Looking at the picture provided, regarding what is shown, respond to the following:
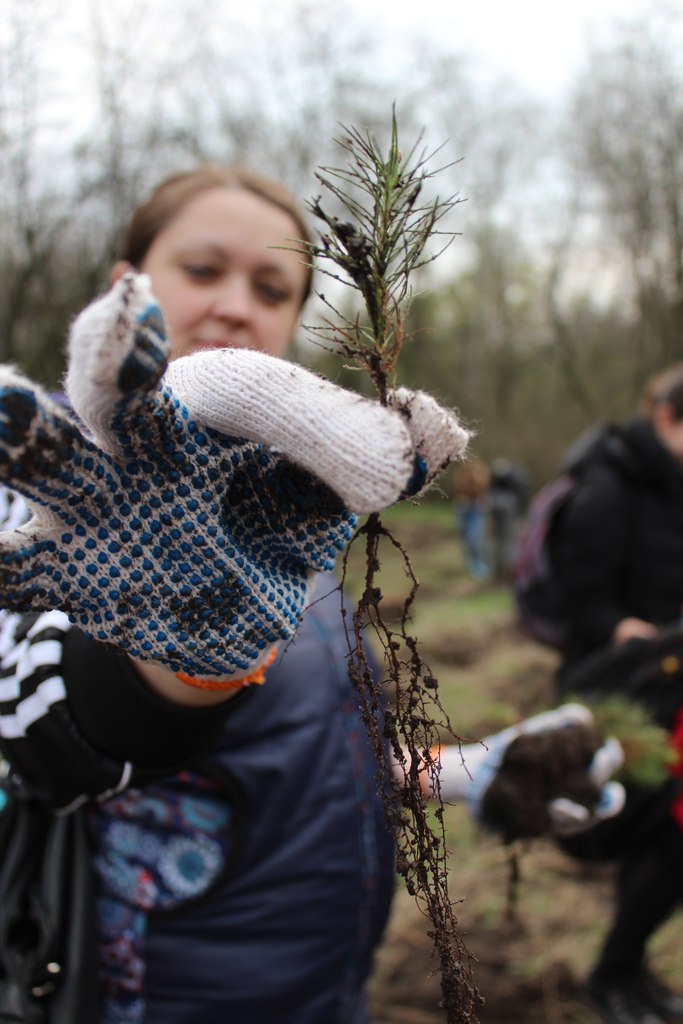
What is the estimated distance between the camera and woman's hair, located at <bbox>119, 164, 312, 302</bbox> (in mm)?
1558

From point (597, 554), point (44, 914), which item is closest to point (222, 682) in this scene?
point (44, 914)

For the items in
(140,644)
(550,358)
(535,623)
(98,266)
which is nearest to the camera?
(140,644)

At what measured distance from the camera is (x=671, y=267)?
1025 centimetres

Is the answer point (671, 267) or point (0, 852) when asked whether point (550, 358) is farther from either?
point (0, 852)

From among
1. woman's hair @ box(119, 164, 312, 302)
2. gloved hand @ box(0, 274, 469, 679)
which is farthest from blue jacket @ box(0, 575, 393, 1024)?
woman's hair @ box(119, 164, 312, 302)

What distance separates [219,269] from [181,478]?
0.87 metres

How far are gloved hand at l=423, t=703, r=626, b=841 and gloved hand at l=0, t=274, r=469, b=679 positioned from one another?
41.2 inches

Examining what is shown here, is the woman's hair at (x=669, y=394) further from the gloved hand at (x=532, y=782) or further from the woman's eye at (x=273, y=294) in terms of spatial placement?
the woman's eye at (x=273, y=294)

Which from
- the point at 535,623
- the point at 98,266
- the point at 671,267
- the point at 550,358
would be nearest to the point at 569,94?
the point at 671,267

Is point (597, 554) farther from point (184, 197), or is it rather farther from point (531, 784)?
point (184, 197)

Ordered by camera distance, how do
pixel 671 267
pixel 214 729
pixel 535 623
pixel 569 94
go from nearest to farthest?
pixel 214 729 < pixel 535 623 < pixel 671 267 < pixel 569 94

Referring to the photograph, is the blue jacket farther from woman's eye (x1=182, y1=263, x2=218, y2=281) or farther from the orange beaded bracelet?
woman's eye (x1=182, y1=263, x2=218, y2=281)

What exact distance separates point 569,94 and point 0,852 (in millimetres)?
13050

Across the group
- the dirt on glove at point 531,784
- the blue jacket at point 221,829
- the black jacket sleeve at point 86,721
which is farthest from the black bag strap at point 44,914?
the dirt on glove at point 531,784
